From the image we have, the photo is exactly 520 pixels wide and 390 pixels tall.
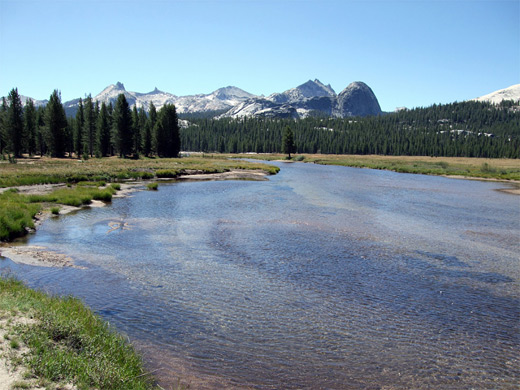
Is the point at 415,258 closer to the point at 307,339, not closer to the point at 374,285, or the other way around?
the point at 374,285

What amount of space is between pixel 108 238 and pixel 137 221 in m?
5.28

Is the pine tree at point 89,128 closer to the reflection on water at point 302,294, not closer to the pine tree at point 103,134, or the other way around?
the pine tree at point 103,134

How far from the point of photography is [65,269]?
16.2 meters

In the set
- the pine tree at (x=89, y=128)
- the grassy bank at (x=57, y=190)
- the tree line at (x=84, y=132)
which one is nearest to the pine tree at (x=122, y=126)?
the tree line at (x=84, y=132)

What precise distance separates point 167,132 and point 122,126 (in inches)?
604

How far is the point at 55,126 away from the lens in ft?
288

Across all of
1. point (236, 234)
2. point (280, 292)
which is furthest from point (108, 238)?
point (280, 292)

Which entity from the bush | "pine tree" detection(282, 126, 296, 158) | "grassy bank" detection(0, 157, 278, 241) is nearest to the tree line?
the bush

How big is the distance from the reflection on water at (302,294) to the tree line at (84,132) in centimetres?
6972

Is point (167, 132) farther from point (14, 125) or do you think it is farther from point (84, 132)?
point (14, 125)

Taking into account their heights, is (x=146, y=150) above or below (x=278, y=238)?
above

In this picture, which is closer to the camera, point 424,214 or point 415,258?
point 415,258

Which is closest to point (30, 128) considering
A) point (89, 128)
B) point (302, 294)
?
point (89, 128)

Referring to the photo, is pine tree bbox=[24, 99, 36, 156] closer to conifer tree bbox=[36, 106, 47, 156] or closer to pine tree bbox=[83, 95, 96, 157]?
conifer tree bbox=[36, 106, 47, 156]
